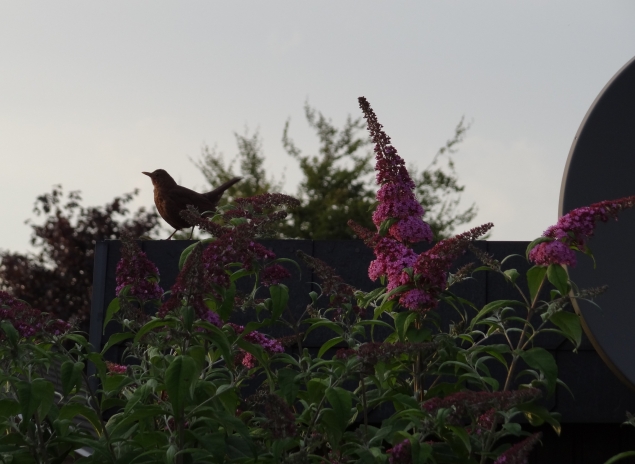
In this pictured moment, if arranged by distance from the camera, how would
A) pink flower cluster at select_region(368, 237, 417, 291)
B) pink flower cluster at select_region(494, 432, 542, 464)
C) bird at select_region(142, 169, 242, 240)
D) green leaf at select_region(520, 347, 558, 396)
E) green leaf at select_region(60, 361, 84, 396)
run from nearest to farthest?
pink flower cluster at select_region(494, 432, 542, 464) < green leaf at select_region(60, 361, 84, 396) < green leaf at select_region(520, 347, 558, 396) < pink flower cluster at select_region(368, 237, 417, 291) < bird at select_region(142, 169, 242, 240)

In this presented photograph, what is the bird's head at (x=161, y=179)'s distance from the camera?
506 centimetres

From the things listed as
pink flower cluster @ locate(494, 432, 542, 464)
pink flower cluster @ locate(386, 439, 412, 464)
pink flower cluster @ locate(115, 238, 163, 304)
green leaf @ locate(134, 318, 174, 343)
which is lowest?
pink flower cluster @ locate(494, 432, 542, 464)

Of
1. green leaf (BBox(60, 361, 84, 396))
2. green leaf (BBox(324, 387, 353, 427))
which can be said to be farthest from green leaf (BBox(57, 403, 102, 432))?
green leaf (BBox(324, 387, 353, 427))

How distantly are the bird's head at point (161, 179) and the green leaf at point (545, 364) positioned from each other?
302cm

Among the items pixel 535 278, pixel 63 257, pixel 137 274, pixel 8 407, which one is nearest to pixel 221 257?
pixel 137 274

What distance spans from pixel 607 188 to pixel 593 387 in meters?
0.94

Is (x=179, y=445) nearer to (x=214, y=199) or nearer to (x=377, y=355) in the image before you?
(x=377, y=355)

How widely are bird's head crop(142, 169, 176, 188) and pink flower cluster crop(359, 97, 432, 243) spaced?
2.64 metres

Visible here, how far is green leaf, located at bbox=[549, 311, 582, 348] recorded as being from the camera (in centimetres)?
248

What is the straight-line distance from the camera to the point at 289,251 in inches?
159

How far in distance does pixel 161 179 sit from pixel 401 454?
364 centimetres

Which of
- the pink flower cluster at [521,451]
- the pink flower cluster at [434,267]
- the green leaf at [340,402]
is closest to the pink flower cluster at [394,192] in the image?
the pink flower cluster at [434,267]

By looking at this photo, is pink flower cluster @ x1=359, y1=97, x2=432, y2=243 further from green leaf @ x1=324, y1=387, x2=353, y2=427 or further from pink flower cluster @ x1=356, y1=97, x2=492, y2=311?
green leaf @ x1=324, y1=387, x2=353, y2=427

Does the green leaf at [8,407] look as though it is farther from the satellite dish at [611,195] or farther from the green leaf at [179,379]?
the satellite dish at [611,195]
